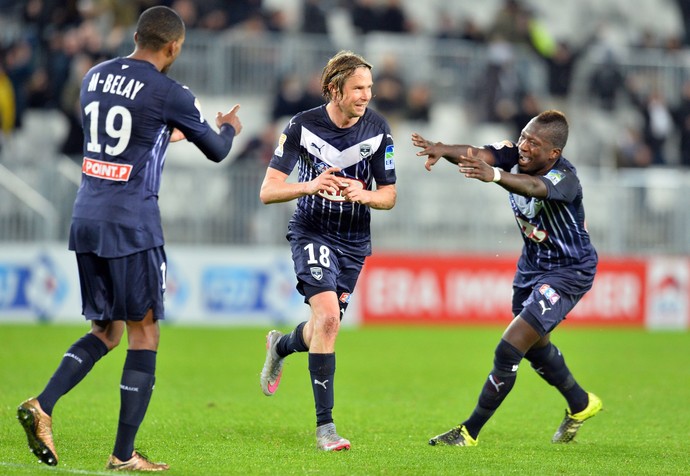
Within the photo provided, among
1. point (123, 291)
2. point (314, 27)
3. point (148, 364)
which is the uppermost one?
point (314, 27)

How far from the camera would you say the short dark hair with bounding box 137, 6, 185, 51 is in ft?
21.2

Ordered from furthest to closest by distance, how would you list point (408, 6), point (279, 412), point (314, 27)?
1. point (408, 6)
2. point (314, 27)
3. point (279, 412)

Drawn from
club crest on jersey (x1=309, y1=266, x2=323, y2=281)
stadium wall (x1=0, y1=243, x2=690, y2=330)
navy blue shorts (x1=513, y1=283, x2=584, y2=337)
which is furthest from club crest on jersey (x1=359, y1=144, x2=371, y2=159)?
stadium wall (x1=0, y1=243, x2=690, y2=330)

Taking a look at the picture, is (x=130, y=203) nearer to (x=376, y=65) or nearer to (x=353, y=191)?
(x=353, y=191)

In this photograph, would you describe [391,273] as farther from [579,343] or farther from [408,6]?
[408,6]

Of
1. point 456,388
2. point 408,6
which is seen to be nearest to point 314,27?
point 408,6

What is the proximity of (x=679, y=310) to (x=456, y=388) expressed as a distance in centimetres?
918

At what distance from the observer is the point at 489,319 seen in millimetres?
19359

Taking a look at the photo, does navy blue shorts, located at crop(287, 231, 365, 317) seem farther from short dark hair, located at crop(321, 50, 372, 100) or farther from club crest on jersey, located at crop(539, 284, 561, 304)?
club crest on jersey, located at crop(539, 284, 561, 304)

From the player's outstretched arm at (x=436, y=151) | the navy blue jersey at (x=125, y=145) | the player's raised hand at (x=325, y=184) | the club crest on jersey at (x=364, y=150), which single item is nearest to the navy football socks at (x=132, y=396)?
the navy blue jersey at (x=125, y=145)

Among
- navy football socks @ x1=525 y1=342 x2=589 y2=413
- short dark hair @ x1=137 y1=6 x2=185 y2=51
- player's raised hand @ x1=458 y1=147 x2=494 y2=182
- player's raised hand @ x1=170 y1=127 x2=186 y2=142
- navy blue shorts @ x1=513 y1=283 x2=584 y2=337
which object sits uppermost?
short dark hair @ x1=137 y1=6 x2=185 y2=51

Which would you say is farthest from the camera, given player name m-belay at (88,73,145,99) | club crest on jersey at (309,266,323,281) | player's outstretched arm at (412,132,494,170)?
club crest on jersey at (309,266,323,281)

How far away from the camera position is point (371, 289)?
19.0 meters

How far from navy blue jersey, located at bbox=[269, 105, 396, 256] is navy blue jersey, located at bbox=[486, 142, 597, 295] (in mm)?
863
